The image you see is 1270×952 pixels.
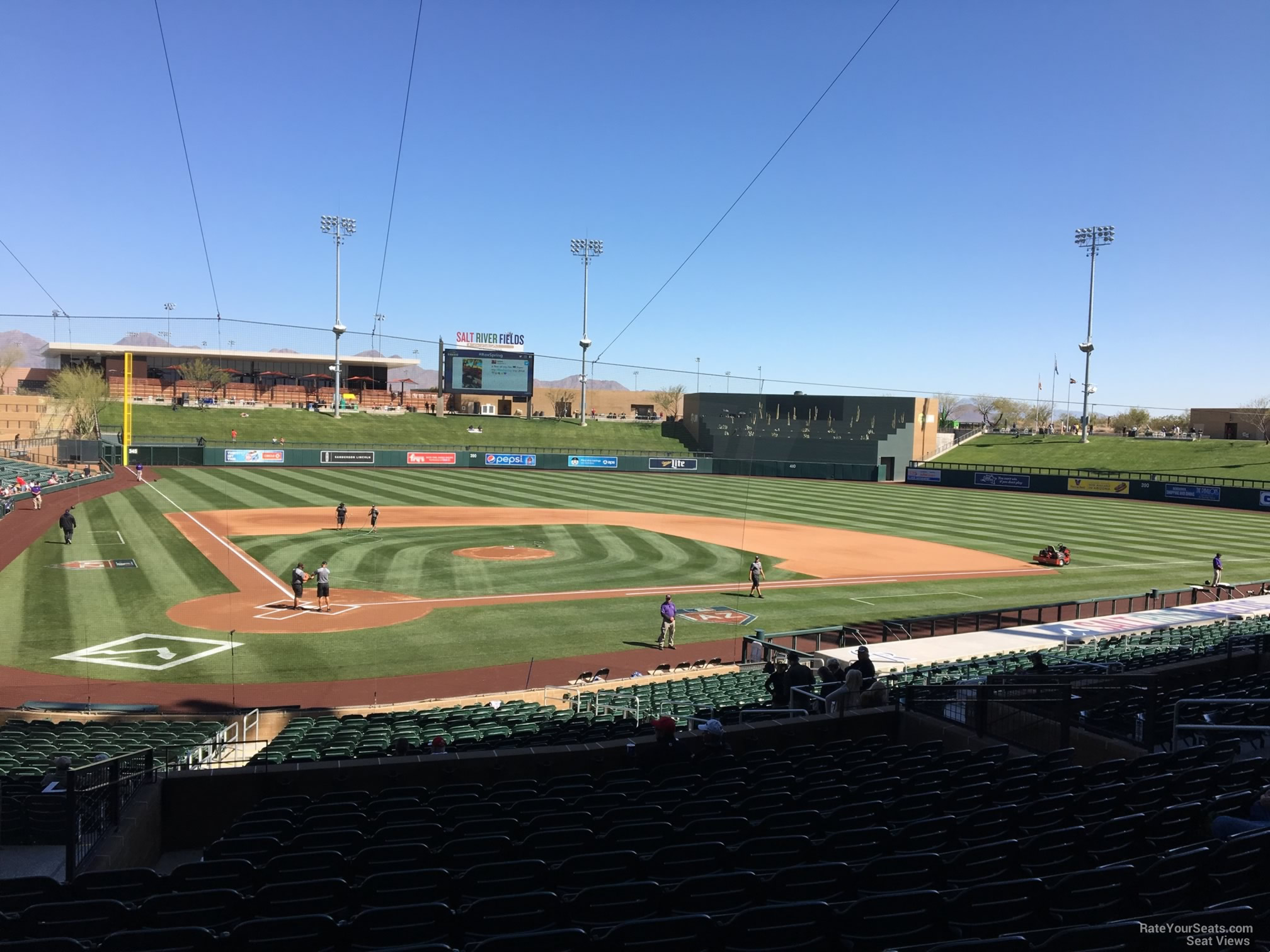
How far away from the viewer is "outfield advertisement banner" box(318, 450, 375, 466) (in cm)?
7650

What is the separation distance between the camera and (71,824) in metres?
7.04

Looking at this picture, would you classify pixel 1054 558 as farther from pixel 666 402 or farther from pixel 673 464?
pixel 666 402

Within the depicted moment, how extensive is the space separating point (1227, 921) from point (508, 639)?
21545 millimetres

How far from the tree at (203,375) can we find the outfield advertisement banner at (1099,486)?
9847 centimetres

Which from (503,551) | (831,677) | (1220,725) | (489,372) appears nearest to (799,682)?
(831,677)

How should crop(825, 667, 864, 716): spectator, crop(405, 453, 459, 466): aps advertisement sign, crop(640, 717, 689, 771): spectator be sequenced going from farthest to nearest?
1. crop(405, 453, 459, 466): aps advertisement sign
2. crop(825, 667, 864, 716): spectator
3. crop(640, 717, 689, 771): spectator

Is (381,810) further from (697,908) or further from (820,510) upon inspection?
(820,510)

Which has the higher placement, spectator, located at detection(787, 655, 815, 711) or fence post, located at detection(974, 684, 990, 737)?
fence post, located at detection(974, 684, 990, 737)

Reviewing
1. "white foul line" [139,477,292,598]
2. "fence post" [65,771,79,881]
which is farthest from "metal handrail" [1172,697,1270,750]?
"white foul line" [139,477,292,598]

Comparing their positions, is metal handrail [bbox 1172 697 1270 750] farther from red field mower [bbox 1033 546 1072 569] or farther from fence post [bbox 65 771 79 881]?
red field mower [bbox 1033 546 1072 569]

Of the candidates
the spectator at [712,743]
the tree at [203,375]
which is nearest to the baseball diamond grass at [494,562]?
the spectator at [712,743]

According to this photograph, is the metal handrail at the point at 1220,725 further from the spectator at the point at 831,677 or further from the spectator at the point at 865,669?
the spectator at the point at 831,677

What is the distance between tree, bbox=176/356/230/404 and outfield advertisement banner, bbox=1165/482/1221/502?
105175mm

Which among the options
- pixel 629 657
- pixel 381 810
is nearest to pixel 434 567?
pixel 629 657
